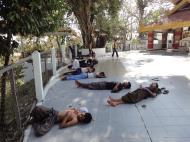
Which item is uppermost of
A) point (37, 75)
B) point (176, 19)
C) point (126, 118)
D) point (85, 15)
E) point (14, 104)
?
point (85, 15)

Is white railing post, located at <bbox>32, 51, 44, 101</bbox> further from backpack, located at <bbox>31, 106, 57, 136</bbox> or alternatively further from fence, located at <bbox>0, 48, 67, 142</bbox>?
backpack, located at <bbox>31, 106, 57, 136</bbox>

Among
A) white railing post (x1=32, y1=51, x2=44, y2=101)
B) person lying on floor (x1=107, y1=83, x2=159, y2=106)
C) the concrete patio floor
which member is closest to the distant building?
the concrete patio floor

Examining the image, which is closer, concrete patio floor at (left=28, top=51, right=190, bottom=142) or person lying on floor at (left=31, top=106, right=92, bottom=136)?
concrete patio floor at (left=28, top=51, right=190, bottom=142)

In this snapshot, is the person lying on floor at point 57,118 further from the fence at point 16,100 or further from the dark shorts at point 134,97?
the dark shorts at point 134,97

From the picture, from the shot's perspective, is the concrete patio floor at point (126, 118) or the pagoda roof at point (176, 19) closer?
the concrete patio floor at point (126, 118)

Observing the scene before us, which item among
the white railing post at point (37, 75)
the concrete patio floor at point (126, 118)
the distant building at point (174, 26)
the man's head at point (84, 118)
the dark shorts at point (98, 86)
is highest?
the distant building at point (174, 26)

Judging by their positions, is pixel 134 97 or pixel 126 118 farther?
pixel 134 97

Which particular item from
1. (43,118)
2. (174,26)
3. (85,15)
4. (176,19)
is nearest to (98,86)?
(43,118)

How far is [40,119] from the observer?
16.8ft

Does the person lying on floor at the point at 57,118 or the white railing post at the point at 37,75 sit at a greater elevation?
the white railing post at the point at 37,75

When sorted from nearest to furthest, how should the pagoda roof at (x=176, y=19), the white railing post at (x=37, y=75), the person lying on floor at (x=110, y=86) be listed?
the white railing post at (x=37, y=75) < the person lying on floor at (x=110, y=86) < the pagoda roof at (x=176, y=19)

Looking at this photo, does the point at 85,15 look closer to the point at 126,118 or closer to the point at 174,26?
the point at 174,26

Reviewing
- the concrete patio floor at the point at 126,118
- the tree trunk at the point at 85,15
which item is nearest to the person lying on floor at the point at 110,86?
the concrete patio floor at the point at 126,118

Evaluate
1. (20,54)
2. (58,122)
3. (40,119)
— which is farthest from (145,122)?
(20,54)
